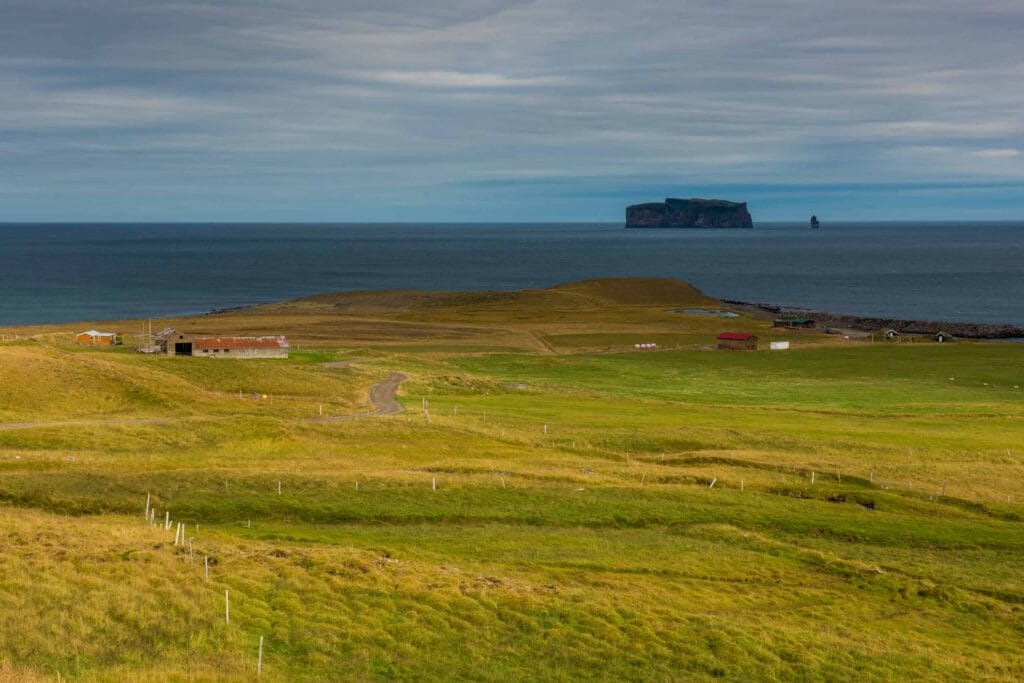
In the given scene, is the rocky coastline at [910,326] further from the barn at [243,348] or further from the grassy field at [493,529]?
the barn at [243,348]

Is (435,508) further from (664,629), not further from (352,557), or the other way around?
(664,629)

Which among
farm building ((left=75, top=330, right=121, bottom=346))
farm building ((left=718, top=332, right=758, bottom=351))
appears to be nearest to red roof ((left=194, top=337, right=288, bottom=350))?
farm building ((left=75, top=330, right=121, bottom=346))

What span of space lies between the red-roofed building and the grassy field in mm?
10217

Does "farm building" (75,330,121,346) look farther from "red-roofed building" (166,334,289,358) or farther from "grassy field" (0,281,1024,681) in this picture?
"grassy field" (0,281,1024,681)

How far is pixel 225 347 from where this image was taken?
98.1 m

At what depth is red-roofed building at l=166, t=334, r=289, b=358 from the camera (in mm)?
97188

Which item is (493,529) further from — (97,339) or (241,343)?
(97,339)

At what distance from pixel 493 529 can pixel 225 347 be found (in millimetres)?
64099

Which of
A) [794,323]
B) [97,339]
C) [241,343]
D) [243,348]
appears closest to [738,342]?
[794,323]

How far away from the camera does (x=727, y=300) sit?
656 feet

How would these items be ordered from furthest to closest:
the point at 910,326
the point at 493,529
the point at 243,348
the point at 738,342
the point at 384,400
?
the point at 910,326, the point at 738,342, the point at 243,348, the point at 384,400, the point at 493,529

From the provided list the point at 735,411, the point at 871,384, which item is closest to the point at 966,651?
the point at 735,411

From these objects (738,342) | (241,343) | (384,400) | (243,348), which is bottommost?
(384,400)

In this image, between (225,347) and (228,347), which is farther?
(228,347)
